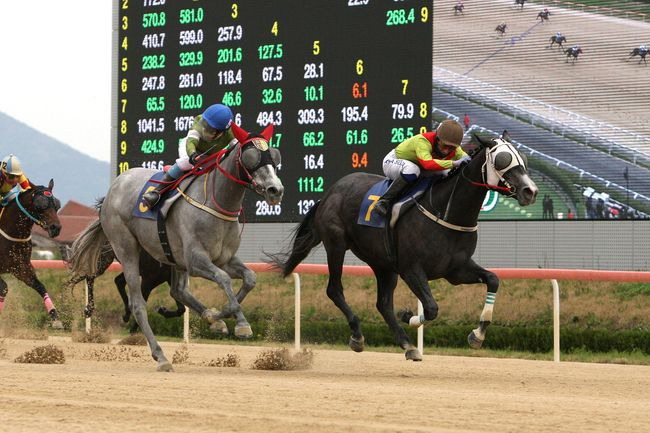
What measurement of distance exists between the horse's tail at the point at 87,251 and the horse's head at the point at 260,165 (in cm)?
188

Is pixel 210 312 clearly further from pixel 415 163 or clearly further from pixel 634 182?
pixel 634 182

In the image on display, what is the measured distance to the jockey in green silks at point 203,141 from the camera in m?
7.57

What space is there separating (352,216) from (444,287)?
17.9 feet

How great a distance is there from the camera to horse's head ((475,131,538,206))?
6.97m

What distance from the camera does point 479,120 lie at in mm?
12898

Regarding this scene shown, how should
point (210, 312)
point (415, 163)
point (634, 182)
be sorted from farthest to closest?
point (634, 182) < point (415, 163) < point (210, 312)

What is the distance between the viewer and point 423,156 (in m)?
7.64

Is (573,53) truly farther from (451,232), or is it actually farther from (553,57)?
(451,232)

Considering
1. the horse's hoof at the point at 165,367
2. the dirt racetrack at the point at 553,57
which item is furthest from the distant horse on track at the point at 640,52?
the horse's hoof at the point at 165,367

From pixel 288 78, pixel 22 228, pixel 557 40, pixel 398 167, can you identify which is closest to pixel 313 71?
pixel 288 78

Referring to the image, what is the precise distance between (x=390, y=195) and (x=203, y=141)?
1.27 metres

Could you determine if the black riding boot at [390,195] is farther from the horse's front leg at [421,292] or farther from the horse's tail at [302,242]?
the horse's tail at [302,242]

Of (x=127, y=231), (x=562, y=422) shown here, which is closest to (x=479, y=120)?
(x=127, y=231)

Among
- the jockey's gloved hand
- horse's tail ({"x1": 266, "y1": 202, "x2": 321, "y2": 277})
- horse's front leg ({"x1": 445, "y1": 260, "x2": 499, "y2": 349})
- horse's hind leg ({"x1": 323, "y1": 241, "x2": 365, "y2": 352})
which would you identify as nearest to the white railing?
horse's tail ({"x1": 266, "y1": 202, "x2": 321, "y2": 277})
